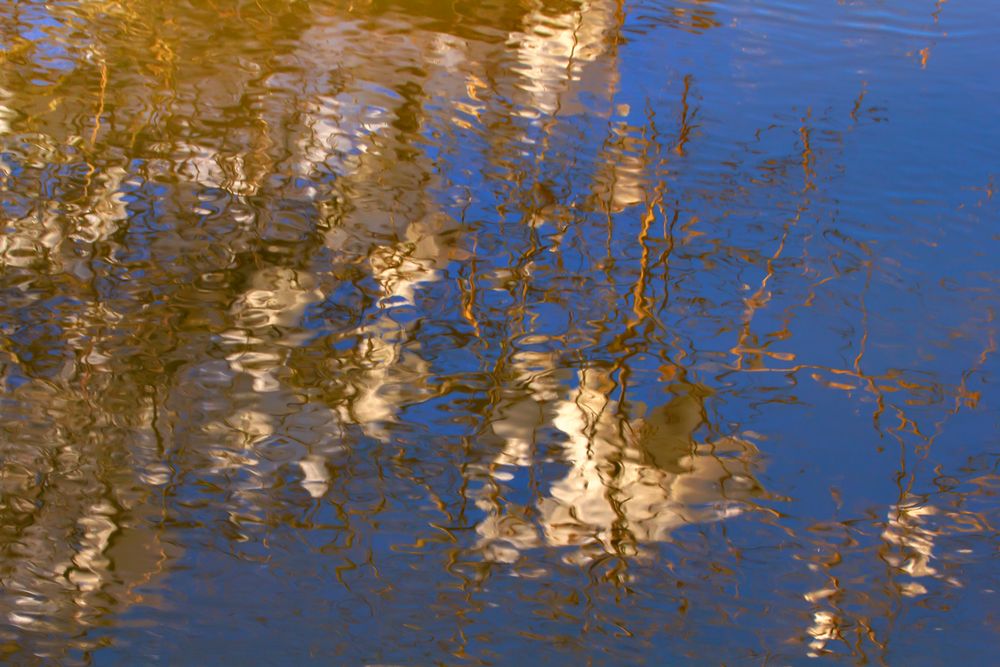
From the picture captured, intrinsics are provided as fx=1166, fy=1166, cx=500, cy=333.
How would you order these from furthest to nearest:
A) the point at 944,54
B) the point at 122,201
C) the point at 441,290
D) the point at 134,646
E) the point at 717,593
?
the point at 944,54, the point at 122,201, the point at 441,290, the point at 717,593, the point at 134,646

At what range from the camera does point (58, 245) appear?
3.22 metres

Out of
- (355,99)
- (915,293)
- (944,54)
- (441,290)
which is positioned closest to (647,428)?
(441,290)

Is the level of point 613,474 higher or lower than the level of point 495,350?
lower

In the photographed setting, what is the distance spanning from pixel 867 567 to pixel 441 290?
1.33m

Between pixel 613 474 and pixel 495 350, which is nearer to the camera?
pixel 613 474

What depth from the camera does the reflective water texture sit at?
219cm

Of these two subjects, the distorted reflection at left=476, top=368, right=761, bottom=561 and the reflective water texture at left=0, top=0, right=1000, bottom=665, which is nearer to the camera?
the reflective water texture at left=0, top=0, right=1000, bottom=665

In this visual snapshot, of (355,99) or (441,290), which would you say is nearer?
(441,290)

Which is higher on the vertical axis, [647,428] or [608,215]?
[608,215]

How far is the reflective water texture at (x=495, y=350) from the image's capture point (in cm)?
219

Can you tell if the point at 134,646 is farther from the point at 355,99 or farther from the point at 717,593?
the point at 355,99

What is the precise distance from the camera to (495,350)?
2.91 meters

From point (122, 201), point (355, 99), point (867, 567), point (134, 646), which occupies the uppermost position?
point (355, 99)

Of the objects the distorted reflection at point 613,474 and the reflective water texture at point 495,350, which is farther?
the distorted reflection at point 613,474
